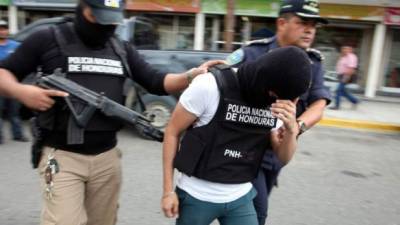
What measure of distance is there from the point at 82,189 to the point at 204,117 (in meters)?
0.72

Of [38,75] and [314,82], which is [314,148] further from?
[38,75]

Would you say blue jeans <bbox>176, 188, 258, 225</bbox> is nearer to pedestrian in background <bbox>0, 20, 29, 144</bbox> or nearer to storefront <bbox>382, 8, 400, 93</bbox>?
pedestrian in background <bbox>0, 20, 29, 144</bbox>

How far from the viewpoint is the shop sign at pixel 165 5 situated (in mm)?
13912

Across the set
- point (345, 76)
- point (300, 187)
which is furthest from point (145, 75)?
point (345, 76)

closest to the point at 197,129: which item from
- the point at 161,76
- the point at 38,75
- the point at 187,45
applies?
the point at 161,76

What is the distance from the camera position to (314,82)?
2508mm

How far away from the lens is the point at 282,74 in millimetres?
1773

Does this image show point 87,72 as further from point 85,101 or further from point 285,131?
point 285,131

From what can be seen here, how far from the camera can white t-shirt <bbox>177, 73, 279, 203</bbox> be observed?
6.38ft

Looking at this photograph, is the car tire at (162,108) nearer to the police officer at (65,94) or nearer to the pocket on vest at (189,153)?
the police officer at (65,94)

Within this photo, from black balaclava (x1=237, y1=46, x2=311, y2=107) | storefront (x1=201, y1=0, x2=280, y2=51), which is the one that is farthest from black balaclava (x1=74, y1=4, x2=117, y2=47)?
storefront (x1=201, y1=0, x2=280, y2=51)

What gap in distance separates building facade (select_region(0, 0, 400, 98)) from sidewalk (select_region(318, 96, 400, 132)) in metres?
1.62

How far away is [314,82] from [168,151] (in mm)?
950

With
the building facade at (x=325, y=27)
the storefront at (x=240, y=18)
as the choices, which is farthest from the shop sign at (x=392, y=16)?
the storefront at (x=240, y=18)
